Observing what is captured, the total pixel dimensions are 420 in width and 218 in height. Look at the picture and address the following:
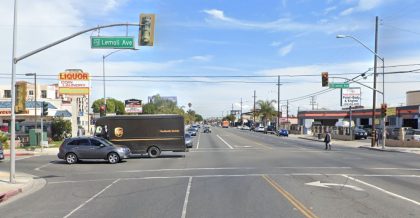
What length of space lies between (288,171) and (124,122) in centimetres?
1440

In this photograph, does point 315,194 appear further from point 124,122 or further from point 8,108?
point 8,108

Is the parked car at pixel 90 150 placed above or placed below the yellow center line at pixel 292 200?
above

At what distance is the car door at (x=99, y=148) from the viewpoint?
1104 inches

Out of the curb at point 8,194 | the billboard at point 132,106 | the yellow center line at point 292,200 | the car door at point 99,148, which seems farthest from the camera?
the billboard at point 132,106

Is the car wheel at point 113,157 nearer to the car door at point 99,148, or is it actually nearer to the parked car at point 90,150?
the parked car at point 90,150

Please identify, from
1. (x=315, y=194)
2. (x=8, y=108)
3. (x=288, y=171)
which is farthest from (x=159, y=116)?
(x=8, y=108)

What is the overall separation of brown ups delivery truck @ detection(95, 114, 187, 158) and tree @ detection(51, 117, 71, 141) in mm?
23648

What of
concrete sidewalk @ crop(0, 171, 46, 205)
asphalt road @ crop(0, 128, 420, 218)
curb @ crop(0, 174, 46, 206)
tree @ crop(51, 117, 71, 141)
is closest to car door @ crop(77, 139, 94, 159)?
asphalt road @ crop(0, 128, 420, 218)

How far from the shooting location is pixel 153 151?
32.7 metres

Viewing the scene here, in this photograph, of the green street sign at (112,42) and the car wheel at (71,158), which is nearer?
the green street sign at (112,42)

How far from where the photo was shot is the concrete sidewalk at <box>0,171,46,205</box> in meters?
15.9

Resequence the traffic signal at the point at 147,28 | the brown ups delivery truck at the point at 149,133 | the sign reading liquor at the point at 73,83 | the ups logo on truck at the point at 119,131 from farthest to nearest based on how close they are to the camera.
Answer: the sign reading liquor at the point at 73,83 → the ups logo on truck at the point at 119,131 → the brown ups delivery truck at the point at 149,133 → the traffic signal at the point at 147,28

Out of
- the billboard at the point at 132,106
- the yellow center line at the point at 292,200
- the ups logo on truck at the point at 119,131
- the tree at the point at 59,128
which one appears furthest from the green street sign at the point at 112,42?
the billboard at the point at 132,106

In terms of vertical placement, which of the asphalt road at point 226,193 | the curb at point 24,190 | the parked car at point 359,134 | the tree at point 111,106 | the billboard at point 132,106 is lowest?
Result: the curb at point 24,190
